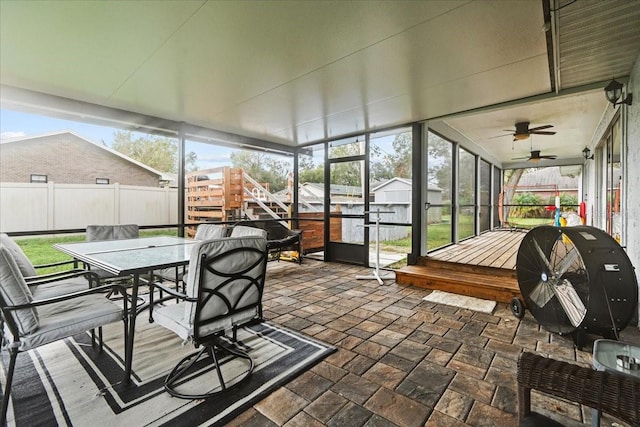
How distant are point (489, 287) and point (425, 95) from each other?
2.55 metres

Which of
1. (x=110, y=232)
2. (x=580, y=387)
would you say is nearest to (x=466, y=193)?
(x=580, y=387)

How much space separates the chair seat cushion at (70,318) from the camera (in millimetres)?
1688

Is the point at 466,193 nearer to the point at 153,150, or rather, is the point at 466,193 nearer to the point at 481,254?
the point at 481,254

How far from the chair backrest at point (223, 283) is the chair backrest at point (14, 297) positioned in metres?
0.84

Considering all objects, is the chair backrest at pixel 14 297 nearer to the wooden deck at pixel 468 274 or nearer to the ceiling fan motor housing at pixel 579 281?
the ceiling fan motor housing at pixel 579 281

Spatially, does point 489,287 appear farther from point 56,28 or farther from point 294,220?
point 56,28

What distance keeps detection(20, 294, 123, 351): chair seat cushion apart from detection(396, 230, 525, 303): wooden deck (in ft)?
12.0

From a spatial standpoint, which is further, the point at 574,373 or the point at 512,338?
the point at 512,338

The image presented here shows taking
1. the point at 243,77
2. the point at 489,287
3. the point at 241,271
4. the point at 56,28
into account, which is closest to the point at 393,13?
the point at 243,77

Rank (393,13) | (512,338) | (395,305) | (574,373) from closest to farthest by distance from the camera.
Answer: (574,373) < (393,13) < (512,338) < (395,305)

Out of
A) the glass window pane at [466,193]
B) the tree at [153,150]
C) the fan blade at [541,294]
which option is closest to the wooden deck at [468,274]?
the fan blade at [541,294]

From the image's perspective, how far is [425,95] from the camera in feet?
12.0

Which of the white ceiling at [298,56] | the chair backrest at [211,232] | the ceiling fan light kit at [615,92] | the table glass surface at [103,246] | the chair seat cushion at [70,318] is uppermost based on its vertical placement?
the white ceiling at [298,56]

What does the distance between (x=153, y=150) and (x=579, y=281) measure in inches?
215
